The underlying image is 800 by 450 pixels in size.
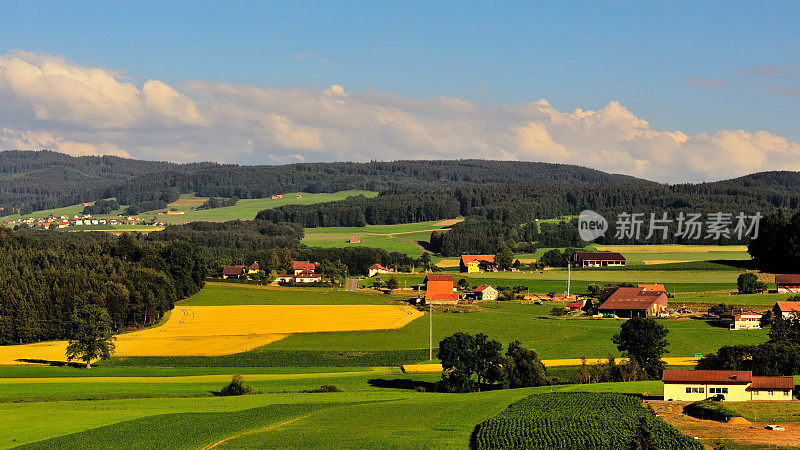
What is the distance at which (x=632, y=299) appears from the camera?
111m

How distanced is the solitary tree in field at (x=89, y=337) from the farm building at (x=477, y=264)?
93631 mm

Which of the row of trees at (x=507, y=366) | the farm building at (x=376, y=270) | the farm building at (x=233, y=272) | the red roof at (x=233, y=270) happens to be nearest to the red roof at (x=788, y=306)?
the row of trees at (x=507, y=366)

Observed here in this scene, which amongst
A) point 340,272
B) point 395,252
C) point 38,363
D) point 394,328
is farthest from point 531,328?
point 395,252

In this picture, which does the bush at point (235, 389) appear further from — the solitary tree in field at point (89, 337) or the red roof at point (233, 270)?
the red roof at point (233, 270)

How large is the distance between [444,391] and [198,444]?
25.0 m

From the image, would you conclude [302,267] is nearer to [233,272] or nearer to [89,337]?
[233,272]

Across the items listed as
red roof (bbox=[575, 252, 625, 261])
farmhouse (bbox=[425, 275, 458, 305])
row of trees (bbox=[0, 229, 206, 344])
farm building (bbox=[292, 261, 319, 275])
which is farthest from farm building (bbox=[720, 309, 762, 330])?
farm building (bbox=[292, 261, 319, 275])

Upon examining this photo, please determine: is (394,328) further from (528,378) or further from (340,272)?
(340,272)

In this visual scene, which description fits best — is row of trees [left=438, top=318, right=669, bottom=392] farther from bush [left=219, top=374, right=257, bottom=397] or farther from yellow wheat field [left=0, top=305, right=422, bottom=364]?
yellow wheat field [left=0, top=305, right=422, bottom=364]

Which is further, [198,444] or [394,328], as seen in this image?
[394,328]

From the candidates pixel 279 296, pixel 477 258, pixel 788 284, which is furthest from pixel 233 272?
pixel 788 284

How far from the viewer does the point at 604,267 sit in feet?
518

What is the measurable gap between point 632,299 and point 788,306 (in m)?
19.0

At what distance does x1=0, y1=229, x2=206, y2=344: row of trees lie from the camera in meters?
97.0
